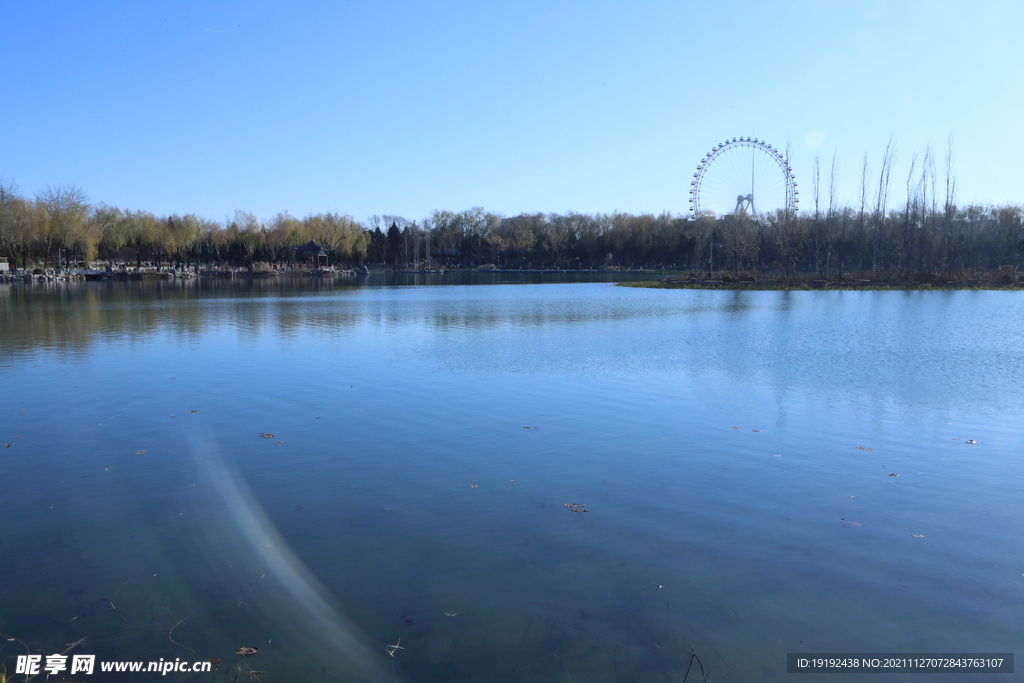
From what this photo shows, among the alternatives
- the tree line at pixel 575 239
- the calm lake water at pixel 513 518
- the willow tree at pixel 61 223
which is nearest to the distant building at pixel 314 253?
the tree line at pixel 575 239

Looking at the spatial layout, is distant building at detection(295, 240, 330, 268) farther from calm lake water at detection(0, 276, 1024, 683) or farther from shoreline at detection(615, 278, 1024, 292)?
calm lake water at detection(0, 276, 1024, 683)

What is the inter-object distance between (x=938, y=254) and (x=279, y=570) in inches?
2289

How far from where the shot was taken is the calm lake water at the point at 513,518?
13.7 ft

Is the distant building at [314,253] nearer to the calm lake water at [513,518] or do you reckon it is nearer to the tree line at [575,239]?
the tree line at [575,239]

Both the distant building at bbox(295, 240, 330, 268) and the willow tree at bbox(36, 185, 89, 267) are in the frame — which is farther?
the distant building at bbox(295, 240, 330, 268)

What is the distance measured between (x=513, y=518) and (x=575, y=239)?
11808 centimetres

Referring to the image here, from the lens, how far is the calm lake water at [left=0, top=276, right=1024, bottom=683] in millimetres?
4184

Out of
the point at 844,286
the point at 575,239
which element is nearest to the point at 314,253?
the point at 575,239

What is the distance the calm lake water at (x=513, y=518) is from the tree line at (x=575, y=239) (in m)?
44.3

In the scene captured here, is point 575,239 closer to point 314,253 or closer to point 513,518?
point 314,253

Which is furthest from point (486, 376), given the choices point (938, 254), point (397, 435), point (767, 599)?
point (938, 254)

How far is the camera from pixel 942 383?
12.1 m

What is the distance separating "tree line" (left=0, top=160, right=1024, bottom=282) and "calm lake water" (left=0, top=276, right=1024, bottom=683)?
44313 mm

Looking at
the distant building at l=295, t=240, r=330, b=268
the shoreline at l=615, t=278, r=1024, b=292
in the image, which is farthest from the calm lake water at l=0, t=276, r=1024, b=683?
the distant building at l=295, t=240, r=330, b=268
